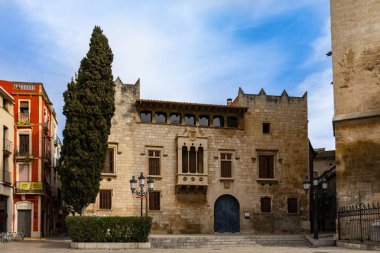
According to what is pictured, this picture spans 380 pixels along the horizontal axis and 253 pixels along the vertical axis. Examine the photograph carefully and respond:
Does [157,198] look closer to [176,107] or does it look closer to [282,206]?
[176,107]

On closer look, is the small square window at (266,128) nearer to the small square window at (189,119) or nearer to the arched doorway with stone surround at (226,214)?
the small square window at (189,119)

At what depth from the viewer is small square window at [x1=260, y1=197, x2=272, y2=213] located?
131ft

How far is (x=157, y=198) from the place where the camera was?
37.8 meters

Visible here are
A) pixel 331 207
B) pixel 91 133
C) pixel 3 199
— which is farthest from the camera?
pixel 331 207

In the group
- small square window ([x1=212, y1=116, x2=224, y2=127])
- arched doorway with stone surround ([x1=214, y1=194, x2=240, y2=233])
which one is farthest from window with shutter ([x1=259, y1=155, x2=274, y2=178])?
small square window ([x1=212, y1=116, x2=224, y2=127])

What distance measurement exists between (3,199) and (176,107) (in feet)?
42.7

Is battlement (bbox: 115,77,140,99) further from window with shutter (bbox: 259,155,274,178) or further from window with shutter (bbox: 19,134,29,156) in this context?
window with shutter (bbox: 259,155,274,178)

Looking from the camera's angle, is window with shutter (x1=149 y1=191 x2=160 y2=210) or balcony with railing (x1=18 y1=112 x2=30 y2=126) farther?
balcony with railing (x1=18 y1=112 x2=30 y2=126)

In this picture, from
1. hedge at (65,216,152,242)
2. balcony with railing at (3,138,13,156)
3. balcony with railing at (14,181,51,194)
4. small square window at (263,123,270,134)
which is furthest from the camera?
small square window at (263,123,270,134)

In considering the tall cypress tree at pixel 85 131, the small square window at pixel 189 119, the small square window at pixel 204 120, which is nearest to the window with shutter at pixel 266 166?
the small square window at pixel 204 120

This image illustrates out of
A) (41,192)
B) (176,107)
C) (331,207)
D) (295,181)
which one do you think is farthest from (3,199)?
(331,207)

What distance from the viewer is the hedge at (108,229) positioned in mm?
26297

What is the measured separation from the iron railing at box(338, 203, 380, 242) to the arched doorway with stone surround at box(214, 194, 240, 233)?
1164 cm

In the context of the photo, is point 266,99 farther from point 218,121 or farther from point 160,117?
point 160,117
